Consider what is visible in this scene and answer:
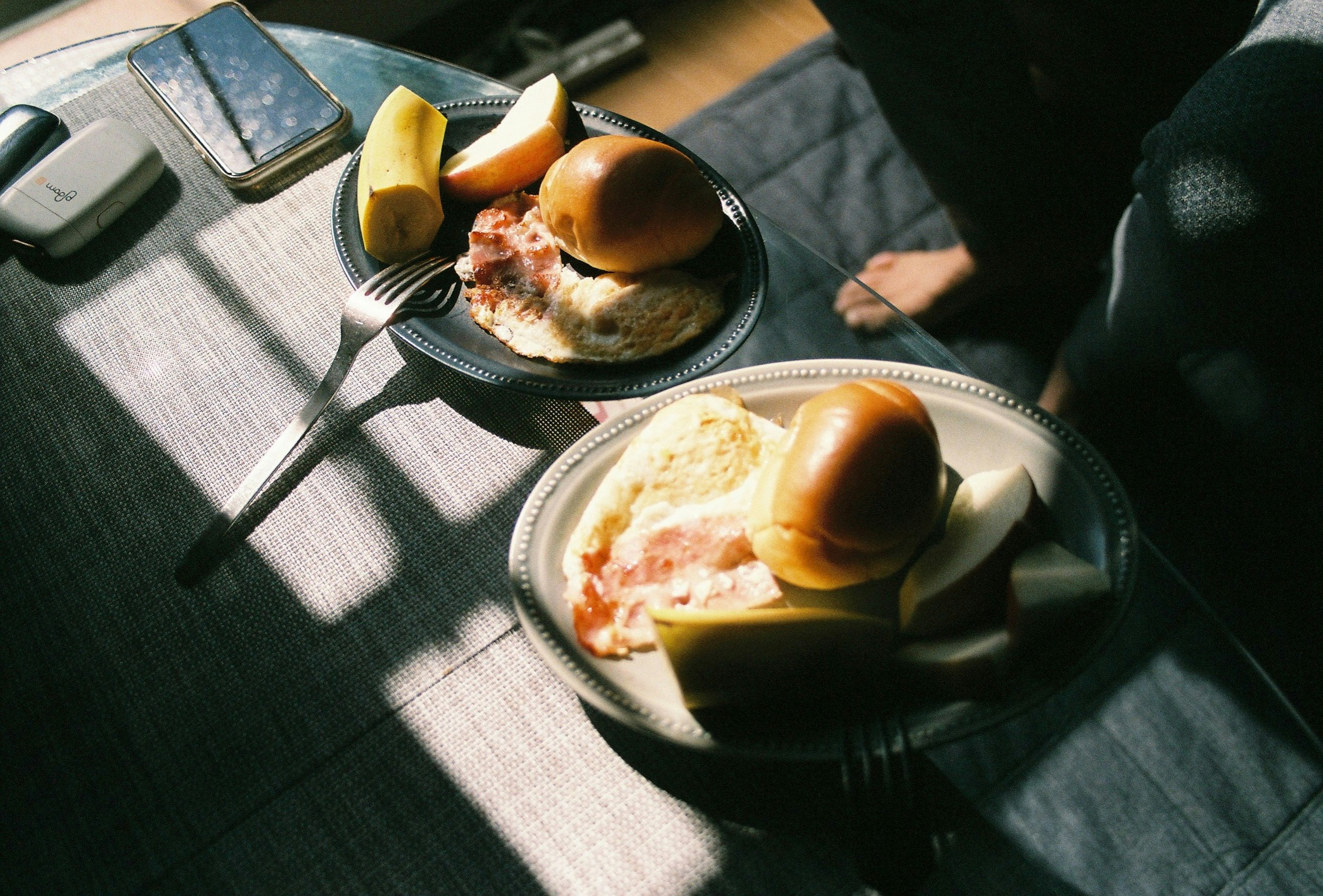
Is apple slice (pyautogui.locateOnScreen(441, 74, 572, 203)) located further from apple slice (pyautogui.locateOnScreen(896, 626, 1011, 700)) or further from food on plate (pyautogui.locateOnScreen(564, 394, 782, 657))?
apple slice (pyautogui.locateOnScreen(896, 626, 1011, 700))

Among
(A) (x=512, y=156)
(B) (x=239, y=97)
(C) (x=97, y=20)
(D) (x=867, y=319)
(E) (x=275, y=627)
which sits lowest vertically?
(D) (x=867, y=319)

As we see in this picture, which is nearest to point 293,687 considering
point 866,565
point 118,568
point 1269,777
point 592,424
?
point 118,568

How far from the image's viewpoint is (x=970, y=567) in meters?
0.44

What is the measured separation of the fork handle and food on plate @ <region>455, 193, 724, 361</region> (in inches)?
3.9

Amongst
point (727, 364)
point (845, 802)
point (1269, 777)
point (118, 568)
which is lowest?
point (1269, 777)

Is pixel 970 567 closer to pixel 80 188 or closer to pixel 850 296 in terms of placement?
pixel 850 296

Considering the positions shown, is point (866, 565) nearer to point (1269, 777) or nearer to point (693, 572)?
point (693, 572)

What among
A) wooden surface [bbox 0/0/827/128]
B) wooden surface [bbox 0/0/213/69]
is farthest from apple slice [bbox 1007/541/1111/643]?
wooden surface [bbox 0/0/213/69]

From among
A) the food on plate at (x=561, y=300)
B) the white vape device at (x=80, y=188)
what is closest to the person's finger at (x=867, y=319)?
the food on plate at (x=561, y=300)

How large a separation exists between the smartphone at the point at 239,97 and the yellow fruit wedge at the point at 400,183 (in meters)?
0.10

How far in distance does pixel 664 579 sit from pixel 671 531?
0.03 m

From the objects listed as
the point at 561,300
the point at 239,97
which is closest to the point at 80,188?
the point at 239,97

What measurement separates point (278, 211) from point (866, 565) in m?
0.58

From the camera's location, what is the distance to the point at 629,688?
17.5 inches
